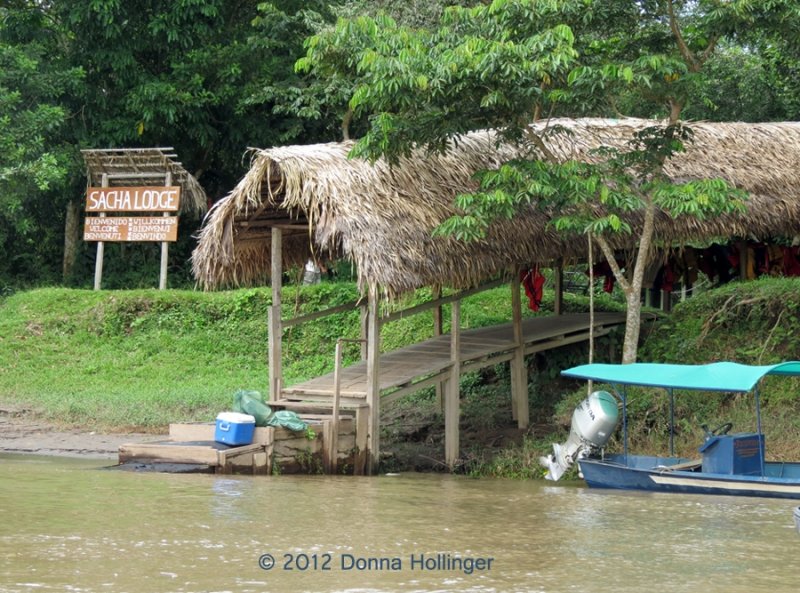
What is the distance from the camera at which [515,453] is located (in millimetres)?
13141

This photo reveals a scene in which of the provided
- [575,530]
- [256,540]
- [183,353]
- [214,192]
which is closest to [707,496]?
[575,530]

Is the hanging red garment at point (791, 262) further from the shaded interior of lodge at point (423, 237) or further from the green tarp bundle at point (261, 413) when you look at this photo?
the green tarp bundle at point (261, 413)

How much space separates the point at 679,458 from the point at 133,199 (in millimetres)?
11880

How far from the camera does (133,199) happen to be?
66.1 ft

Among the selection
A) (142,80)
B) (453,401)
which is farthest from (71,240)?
(453,401)

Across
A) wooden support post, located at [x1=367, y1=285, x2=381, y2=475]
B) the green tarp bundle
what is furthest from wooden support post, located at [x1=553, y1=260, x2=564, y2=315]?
the green tarp bundle

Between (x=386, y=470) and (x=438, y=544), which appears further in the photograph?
(x=386, y=470)

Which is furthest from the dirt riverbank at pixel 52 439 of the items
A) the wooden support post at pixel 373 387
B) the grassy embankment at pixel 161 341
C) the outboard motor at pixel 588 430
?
the outboard motor at pixel 588 430

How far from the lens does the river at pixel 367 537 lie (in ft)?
22.8

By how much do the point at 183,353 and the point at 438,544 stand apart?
36.3 feet

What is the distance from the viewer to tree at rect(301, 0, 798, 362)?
11680mm

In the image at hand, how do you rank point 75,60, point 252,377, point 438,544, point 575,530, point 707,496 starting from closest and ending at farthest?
point 438,544 → point 575,530 → point 707,496 → point 252,377 → point 75,60

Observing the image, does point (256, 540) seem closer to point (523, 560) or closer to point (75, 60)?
point (523, 560)

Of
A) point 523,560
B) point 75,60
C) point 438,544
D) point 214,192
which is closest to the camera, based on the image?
point 523,560
